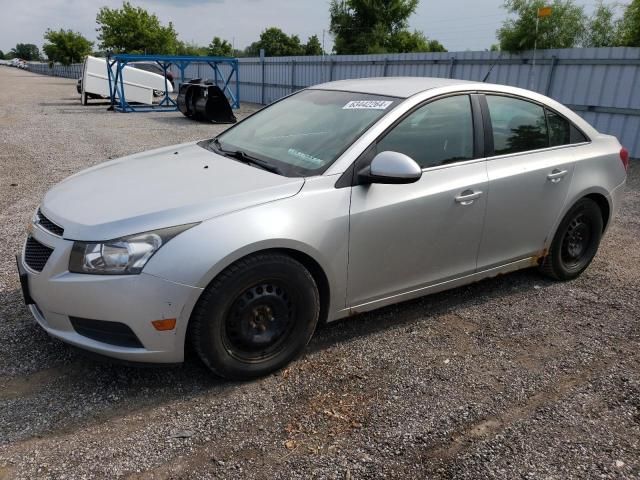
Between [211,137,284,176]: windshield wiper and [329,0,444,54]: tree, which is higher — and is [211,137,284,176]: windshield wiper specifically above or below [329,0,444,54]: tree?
below

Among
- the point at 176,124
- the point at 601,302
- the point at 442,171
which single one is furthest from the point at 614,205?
the point at 176,124

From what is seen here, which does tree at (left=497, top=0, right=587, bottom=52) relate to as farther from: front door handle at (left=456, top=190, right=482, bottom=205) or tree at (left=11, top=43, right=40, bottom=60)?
tree at (left=11, top=43, right=40, bottom=60)

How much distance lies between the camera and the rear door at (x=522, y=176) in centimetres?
374

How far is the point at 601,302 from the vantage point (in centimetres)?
421

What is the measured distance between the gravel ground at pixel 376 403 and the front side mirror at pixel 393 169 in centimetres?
110

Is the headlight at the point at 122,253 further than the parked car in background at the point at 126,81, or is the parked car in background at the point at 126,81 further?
the parked car in background at the point at 126,81

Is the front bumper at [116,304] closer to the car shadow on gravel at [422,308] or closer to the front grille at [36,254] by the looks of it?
the front grille at [36,254]

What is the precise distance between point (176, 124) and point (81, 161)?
6900 millimetres

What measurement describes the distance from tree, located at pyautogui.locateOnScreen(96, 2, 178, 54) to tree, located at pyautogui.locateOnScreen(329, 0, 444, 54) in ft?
50.0

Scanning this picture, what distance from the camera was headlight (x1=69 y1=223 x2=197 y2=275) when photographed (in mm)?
2578

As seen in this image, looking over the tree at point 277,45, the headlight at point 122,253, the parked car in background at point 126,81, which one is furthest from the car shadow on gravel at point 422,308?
the tree at point 277,45

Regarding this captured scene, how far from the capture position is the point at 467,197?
11.6ft

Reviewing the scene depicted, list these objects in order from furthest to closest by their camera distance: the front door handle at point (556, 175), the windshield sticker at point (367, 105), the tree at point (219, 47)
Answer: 1. the tree at point (219, 47)
2. the front door handle at point (556, 175)
3. the windshield sticker at point (367, 105)

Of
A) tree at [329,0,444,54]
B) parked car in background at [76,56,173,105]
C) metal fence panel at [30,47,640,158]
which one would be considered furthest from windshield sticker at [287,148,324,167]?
tree at [329,0,444,54]
